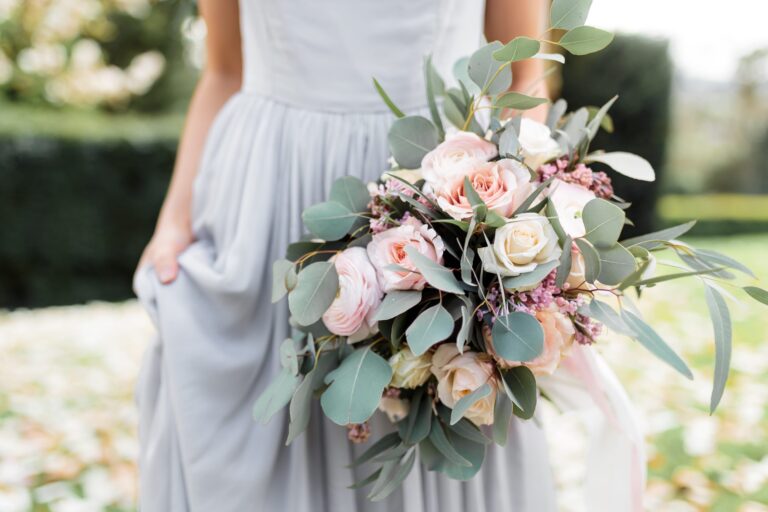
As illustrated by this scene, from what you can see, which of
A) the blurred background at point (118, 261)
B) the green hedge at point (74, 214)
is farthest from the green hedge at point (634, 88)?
the green hedge at point (74, 214)

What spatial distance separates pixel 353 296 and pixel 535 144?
39 cm

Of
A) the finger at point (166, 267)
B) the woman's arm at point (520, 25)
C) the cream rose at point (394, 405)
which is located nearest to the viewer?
the cream rose at point (394, 405)

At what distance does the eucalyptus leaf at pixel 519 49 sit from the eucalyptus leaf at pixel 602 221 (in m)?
0.23

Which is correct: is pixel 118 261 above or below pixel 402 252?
below

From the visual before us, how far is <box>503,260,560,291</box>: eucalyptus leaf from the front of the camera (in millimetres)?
1006

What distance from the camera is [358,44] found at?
4.70ft

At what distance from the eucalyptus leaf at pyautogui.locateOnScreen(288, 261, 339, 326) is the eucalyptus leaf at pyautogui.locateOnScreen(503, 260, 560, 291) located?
266 millimetres

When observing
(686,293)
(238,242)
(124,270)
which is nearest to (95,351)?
(124,270)

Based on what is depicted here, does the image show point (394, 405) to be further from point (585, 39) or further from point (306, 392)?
point (585, 39)

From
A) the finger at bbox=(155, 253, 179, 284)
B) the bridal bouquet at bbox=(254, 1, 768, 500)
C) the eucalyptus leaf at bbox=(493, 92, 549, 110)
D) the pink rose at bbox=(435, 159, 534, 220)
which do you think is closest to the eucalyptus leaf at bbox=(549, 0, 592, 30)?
the bridal bouquet at bbox=(254, 1, 768, 500)

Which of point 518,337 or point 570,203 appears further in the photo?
point 570,203

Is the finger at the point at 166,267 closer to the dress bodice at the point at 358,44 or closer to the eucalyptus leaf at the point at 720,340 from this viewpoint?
the dress bodice at the point at 358,44

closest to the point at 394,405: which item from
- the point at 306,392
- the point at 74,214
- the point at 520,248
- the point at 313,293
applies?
the point at 306,392

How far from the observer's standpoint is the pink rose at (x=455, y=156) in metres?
1.11
